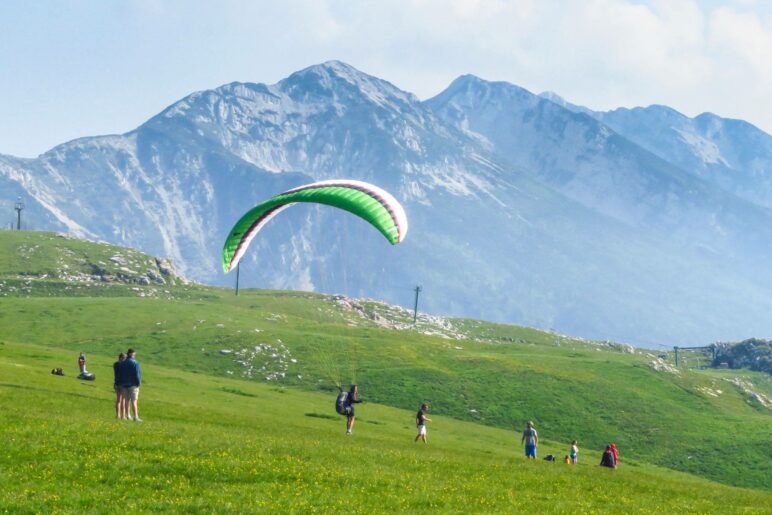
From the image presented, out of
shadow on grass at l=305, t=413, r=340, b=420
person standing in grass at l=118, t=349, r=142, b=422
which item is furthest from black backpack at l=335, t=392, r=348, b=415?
shadow on grass at l=305, t=413, r=340, b=420

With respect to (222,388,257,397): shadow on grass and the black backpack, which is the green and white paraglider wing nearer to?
the black backpack

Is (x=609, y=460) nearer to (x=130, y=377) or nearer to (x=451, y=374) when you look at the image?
(x=130, y=377)

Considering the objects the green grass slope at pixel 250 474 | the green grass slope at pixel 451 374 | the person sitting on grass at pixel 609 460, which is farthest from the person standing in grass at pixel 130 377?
the green grass slope at pixel 451 374

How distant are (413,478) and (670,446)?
6469 cm

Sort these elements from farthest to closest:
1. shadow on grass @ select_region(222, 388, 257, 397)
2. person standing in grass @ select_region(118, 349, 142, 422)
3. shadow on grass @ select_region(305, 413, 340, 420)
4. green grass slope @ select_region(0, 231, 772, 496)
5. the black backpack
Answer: green grass slope @ select_region(0, 231, 772, 496) < shadow on grass @ select_region(222, 388, 257, 397) < shadow on grass @ select_region(305, 413, 340, 420) < the black backpack < person standing in grass @ select_region(118, 349, 142, 422)

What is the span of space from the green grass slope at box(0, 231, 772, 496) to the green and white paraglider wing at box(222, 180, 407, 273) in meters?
26.8

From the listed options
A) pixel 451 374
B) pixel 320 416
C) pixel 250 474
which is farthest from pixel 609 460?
pixel 451 374

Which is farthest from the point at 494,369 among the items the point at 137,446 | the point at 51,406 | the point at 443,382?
the point at 137,446

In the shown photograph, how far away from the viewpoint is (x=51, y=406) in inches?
1593

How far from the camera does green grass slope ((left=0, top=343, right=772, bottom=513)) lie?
2505 cm

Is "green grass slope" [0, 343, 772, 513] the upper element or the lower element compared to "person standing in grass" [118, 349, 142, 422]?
lower

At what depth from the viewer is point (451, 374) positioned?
107 metres

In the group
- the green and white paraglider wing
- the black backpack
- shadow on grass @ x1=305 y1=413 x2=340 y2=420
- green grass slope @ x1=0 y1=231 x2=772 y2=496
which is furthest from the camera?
green grass slope @ x1=0 y1=231 x2=772 y2=496

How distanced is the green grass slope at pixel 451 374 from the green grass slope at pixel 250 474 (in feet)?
114
